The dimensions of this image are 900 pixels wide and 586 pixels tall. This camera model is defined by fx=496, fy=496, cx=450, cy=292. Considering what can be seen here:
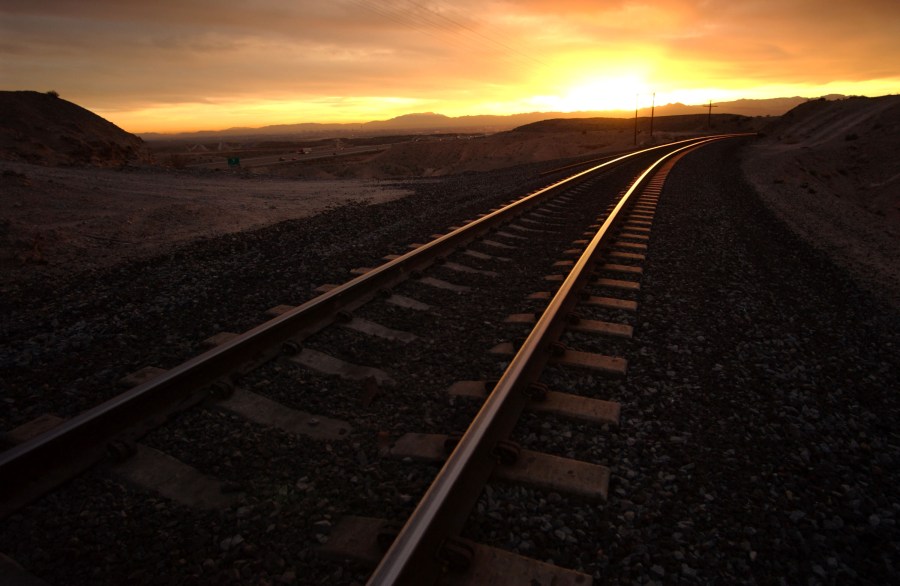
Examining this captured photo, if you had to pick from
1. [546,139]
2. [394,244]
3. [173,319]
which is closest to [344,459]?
[173,319]

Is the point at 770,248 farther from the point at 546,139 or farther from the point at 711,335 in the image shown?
the point at 546,139

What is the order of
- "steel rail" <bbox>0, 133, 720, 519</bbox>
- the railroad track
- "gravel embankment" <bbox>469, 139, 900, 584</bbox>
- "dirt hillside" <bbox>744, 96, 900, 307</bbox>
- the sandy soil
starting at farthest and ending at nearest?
"dirt hillside" <bbox>744, 96, 900, 307</bbox> < the sandy soil < "steel rail" <bbox>0, 133, 720, 519</bbox> < the railroad track < "gravel embankment" <bbox>469, 139, 900, 584</bbox>

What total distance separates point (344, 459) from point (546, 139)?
5584 centimetres

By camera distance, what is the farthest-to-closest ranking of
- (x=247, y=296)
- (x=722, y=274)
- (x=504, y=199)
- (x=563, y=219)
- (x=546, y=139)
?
(x=546, y=139) < (x=504, y=199) < (x=563, y=219) < (x=722, y=274) < (x=247, y=296)

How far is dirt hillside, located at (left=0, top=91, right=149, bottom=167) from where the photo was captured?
19.0 m

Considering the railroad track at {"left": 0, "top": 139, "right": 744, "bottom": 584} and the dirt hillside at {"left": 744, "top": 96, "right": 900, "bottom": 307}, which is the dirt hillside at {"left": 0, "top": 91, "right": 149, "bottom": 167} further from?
the dirt hillside at {"left": 744, "top": 96, "right": 900, "bottom": 307}

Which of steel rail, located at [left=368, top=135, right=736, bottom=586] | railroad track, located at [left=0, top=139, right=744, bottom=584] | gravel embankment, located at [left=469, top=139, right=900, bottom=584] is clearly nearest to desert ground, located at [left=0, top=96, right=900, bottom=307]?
gravel embankment, located at [left=469, top=139, right=900, bottom=584]

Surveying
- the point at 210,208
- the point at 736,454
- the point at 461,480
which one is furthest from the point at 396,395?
the point at 210,208

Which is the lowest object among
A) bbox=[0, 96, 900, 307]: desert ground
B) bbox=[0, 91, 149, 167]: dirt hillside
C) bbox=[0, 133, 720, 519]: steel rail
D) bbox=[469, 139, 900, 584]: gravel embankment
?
bbox=[469, 139, 900, 584]: gravel embankment

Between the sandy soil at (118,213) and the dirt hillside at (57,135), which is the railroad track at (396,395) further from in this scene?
the dirt hillside at (57,135)

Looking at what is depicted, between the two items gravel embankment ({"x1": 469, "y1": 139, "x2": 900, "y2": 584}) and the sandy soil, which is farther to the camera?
the sandy soil

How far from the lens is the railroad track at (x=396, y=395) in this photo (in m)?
2.37

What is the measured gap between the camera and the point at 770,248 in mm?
7469

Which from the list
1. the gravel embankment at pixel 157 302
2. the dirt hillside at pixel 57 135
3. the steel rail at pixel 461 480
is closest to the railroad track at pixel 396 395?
the steel rail at pixel 461 480
